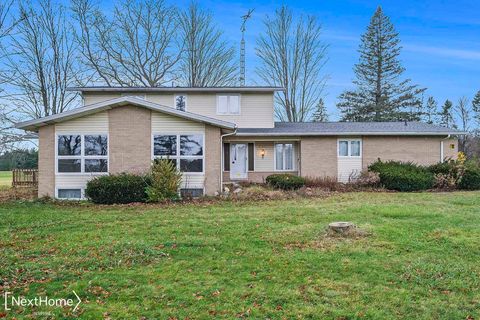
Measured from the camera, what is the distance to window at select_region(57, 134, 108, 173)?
14.4 m

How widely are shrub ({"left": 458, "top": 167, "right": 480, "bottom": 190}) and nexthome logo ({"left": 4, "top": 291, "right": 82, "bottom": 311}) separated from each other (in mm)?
17380

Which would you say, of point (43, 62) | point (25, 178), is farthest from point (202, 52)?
point (25, 178)

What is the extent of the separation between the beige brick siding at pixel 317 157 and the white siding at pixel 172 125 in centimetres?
662

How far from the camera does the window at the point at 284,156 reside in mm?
20172

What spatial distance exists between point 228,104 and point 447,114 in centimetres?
3202

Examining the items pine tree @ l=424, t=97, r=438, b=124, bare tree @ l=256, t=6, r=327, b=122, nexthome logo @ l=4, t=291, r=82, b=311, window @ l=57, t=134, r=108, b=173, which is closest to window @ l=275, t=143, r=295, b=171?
window @ l=57, t=134, r=108, b=173

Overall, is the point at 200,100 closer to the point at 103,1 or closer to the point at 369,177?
the point at 369,177

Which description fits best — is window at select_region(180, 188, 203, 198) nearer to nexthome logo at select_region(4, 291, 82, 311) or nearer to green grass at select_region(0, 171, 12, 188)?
nexthome logo at select_region(4, 291, 82, 311)

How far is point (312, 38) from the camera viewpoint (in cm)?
3066

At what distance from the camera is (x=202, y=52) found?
98.0 feet

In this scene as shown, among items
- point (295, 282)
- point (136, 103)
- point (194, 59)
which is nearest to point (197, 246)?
point (295, 282)

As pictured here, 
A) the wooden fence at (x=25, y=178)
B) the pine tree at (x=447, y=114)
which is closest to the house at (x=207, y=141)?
the wooden fence at (x=25, y=178)

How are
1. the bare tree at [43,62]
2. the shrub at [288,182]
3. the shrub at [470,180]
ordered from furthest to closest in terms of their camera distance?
the bare tree at [43,62] < the shrub at [470,180] < the shrub at [288,182]

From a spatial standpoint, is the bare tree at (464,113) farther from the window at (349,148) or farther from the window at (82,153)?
the window at (82,153)
